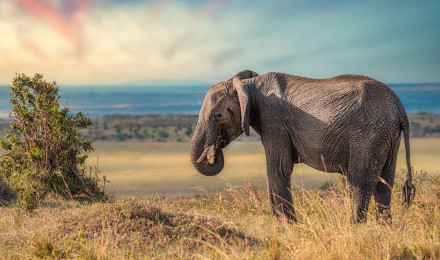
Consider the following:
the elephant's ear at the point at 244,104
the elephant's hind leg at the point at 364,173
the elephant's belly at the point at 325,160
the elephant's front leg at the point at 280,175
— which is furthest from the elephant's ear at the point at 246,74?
the elephant's hind leg at the point at 364,173

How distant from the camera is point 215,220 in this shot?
33.3ft

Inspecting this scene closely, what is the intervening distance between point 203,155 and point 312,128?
244 cm

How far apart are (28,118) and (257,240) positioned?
8.28 meters

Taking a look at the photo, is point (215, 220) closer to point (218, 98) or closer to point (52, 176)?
point (218, 98)

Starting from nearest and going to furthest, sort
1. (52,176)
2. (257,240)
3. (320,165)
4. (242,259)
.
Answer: (242,259), (257,240), (320,165), (52,176)

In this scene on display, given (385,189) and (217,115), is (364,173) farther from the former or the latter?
(217,115)

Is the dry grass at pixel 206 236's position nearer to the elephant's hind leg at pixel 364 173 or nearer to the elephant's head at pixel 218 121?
the elephant's hind leg at pixel 364 173

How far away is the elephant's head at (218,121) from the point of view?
11023 millimetres

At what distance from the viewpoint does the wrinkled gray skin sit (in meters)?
10.0

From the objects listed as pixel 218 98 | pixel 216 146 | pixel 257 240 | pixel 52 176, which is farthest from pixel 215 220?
pixel 52 176

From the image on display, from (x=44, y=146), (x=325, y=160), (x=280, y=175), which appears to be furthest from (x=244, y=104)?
(x=44, y=146)

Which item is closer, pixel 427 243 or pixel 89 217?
pixel 427 243

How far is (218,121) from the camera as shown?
11.1 metres

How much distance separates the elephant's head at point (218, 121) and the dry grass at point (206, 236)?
1553 mm
